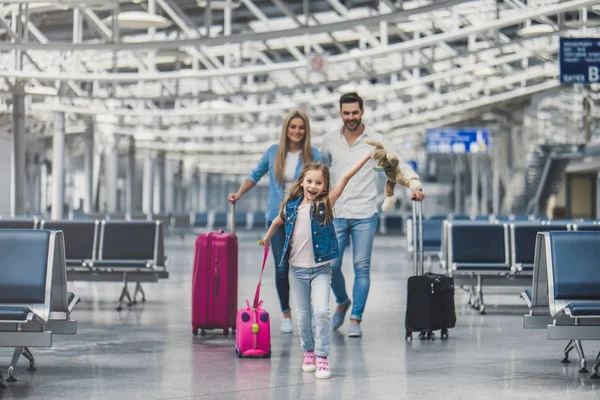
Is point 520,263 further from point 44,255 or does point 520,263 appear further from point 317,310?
point 44,255

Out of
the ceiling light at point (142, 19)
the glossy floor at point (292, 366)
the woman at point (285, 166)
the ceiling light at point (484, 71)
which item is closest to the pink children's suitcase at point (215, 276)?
the glossy floor at point (292, 366)

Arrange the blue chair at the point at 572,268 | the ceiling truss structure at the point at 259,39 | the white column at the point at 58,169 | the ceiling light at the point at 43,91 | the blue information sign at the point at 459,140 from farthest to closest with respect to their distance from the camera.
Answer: the blue information sign at the point at 459,140
the white column at the point at 58,169
the ceiling light at the point at 43,91
the ceiling truss structure at the point at 259,39
the blue chair at the point at 572,268

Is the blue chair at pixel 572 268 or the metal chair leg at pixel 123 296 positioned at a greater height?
the blue chair at pixel 572 268

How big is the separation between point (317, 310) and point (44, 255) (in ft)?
6.16

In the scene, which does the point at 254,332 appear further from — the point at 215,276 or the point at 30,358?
the point at 30,358

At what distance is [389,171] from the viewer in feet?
27.5

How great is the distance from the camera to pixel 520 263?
13.3 m

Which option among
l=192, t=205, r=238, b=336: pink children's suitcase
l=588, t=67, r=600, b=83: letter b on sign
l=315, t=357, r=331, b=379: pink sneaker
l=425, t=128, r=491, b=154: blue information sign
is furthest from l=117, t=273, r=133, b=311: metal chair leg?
l=425, t=128, r=491, b=154: blue information sign

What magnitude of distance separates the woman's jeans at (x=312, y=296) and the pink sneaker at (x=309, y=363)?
44 millimetres

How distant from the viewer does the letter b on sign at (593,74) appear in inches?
974

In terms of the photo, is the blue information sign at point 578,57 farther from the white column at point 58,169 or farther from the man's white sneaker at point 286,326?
the white column at point 58,169

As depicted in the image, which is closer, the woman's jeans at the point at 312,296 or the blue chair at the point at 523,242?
the woman's jeans at the point at 312,296

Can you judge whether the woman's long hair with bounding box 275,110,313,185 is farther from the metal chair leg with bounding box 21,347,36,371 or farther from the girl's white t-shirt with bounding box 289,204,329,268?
the metal chair leg with bounding box 21,347,36,371

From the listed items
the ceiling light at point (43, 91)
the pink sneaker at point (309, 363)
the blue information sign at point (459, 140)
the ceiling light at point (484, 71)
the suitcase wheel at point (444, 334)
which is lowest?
the suitcase wheel at point (444, 334)
